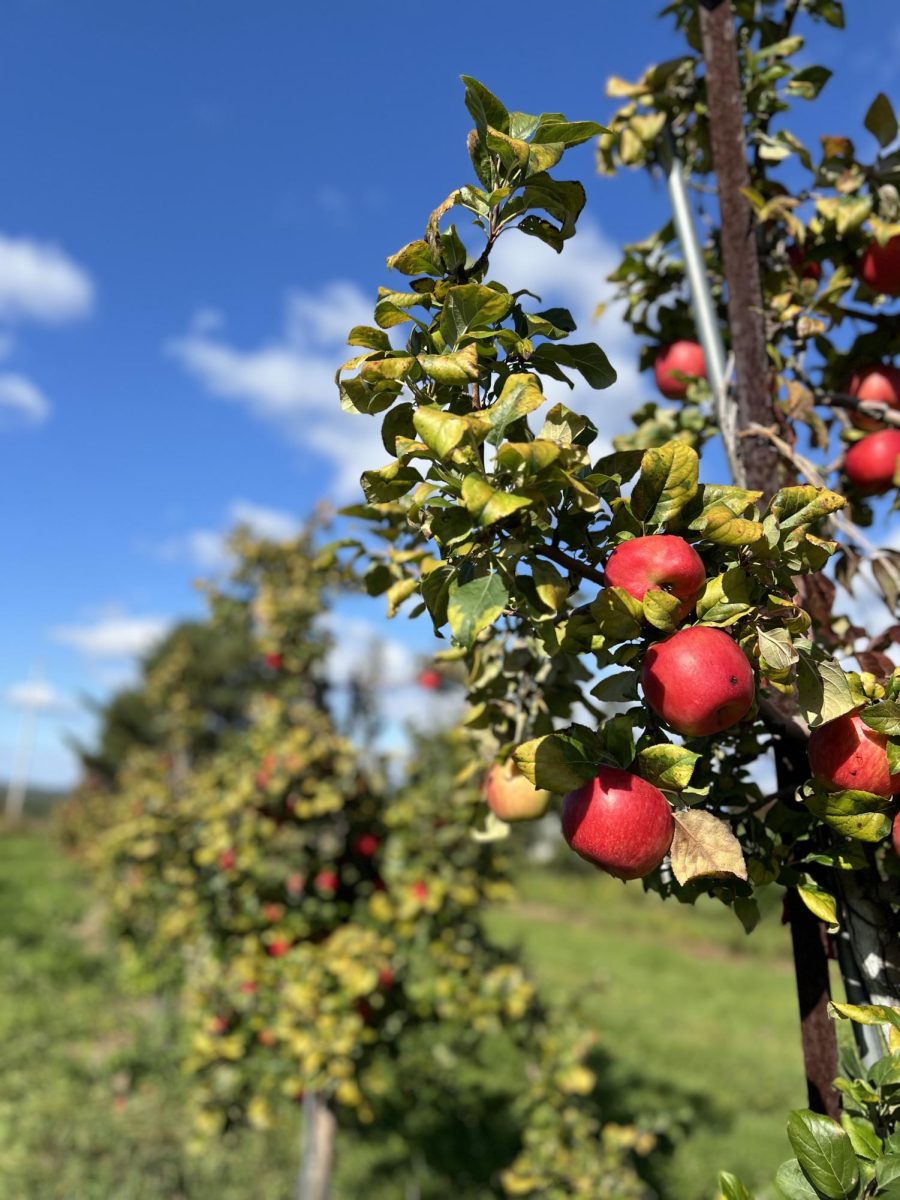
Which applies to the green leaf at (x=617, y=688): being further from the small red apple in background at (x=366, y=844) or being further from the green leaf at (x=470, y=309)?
the small red apple in background at (x=366, y=844)

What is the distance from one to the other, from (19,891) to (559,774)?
16.0m

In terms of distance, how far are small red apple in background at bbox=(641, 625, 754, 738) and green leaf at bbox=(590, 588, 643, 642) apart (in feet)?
0.12

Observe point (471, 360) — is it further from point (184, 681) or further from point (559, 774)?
point (184, 681)

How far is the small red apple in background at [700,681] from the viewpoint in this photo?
2.65ft

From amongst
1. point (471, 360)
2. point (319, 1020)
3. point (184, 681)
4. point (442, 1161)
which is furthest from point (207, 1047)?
point (184, 681)

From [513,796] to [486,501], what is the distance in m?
0.68

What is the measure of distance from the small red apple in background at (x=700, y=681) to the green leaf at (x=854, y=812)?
0.15 metres

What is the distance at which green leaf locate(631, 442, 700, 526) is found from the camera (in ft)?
2.84

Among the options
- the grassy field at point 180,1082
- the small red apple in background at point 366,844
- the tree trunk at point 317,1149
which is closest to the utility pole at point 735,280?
the grassy field at point 180,1082

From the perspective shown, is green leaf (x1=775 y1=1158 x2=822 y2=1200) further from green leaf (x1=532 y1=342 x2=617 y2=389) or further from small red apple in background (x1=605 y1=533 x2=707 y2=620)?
green leaf (x1=532 y1=342 x2=617 y2=389)

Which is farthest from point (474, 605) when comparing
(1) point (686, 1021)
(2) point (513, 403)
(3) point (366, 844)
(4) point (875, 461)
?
(1) point (686, 1021)

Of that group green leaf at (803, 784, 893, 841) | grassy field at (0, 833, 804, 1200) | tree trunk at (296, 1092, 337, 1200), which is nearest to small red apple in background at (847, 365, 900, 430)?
green leaf at (803, 784, 893, 841)

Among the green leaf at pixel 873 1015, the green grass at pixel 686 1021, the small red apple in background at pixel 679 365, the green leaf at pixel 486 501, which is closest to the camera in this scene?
the green leaf at pixel 486 501

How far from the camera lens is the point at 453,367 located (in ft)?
2.70
